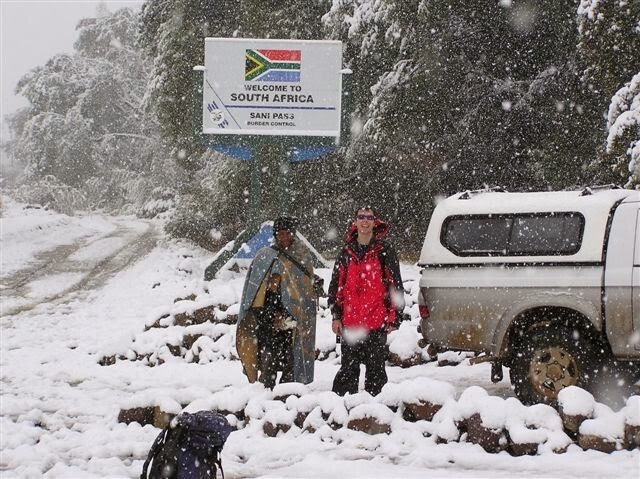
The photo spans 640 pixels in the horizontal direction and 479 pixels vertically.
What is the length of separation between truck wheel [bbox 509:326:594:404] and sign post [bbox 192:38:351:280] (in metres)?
8.56

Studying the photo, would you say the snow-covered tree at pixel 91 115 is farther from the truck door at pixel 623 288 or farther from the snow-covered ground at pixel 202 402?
the truck door at pixel 623 288

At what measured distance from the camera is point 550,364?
6.75 metres

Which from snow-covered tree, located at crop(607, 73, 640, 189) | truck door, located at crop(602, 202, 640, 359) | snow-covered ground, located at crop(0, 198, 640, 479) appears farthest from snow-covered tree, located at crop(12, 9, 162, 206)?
truck door, located at crop(602, 202, 640, 359)

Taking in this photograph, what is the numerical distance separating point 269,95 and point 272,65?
0.55 metres

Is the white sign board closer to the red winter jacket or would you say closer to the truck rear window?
the truck rear window

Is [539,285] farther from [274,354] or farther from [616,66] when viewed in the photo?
[616,66]

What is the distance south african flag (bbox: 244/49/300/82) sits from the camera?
1441 cm

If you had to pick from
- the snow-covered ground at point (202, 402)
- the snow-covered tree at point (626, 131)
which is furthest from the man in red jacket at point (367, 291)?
the snow-covered tree at point (626, 131)

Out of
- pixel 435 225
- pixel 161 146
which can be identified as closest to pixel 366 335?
pixel 435 225

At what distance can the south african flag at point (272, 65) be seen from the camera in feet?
47.3

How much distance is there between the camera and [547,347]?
6742 millimetres

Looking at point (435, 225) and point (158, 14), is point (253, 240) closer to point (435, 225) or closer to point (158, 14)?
point (435, 225)

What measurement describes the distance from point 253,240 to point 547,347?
8661mm

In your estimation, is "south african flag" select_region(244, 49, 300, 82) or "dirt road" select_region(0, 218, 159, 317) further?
"dirt road" select_region(0, 218, 159, 317)
